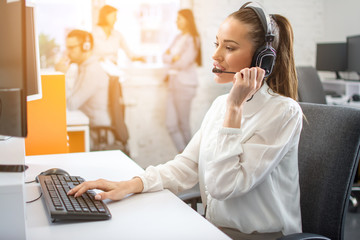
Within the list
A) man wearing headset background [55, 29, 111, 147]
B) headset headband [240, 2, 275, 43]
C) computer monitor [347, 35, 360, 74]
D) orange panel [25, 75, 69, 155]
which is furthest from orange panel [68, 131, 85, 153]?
computer monitor [347, 35, 360, 74]

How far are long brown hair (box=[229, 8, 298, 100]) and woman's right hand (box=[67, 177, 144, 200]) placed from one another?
49 cm

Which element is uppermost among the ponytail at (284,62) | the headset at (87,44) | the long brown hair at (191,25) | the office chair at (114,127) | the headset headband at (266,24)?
the long brown hair at (191,25)

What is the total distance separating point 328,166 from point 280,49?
1.20 feet

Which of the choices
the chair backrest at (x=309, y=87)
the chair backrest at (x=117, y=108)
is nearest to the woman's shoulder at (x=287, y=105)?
the chair backrest at (x=309, y=87)

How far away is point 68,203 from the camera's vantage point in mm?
1017

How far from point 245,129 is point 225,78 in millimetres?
166

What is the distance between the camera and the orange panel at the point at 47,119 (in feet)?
6.09

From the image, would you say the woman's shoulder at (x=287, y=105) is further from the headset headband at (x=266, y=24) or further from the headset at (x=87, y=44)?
the headset at (x=87, y=44)

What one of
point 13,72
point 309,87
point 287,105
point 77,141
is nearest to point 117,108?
point 77,141

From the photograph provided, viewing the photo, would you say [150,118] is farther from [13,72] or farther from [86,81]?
[13,72]

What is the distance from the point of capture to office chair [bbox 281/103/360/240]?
111cm

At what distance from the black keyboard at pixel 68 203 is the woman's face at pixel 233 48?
51 centimetres

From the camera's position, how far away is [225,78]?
123cm

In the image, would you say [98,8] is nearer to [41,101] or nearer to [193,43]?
[193,43]
